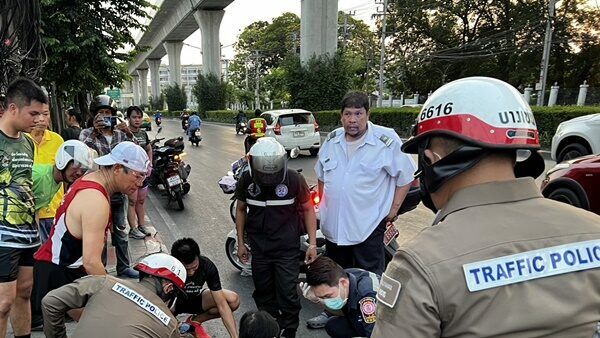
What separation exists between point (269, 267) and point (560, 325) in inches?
92.7

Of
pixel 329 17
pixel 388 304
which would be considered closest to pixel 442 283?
pixel 388 304

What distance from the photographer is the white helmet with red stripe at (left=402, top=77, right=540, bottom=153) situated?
110 centimetres

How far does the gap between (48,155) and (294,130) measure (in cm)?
1040

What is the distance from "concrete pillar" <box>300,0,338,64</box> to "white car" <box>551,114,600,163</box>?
60.1 feet

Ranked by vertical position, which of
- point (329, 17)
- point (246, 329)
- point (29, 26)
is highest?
point (329, 17)

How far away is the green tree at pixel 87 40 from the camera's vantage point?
7422 mm

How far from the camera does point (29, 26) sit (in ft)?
16.2

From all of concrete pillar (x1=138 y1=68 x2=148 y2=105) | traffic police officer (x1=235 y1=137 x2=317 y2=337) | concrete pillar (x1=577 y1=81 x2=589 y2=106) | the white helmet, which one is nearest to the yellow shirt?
the white helmet

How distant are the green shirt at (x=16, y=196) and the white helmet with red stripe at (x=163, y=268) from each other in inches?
43.2

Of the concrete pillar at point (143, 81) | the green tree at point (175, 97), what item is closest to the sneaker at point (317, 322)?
the green tree at point (175, 97)

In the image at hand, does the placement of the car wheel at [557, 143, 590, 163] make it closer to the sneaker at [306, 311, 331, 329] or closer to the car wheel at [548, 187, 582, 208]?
the car wheel at [548, 187, 582, 208]

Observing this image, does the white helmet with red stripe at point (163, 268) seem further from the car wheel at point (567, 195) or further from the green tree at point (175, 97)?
the green tree at point (175, 97)

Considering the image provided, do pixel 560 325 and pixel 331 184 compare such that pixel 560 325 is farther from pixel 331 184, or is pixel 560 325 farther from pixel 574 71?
pixel 574 71

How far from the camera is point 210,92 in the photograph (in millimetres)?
45844
